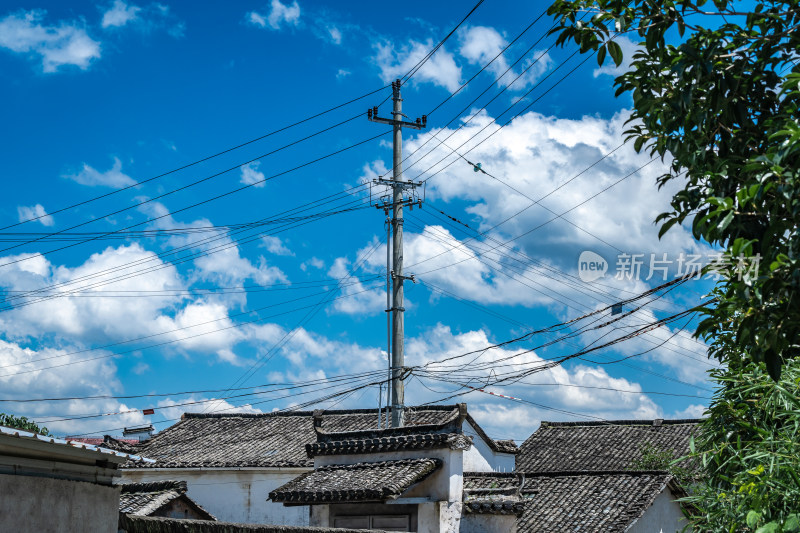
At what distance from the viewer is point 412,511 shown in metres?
17.4

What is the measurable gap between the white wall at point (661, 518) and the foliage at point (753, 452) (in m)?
10.3

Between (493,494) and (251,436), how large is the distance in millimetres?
16232

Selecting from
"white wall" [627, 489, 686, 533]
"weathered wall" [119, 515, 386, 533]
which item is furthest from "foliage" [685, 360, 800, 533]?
"white wall" [627, 489, 686, 533]

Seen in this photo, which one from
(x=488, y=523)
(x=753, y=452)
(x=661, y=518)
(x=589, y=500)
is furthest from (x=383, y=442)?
(x=753, y=452)

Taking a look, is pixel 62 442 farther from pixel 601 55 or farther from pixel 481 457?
pixel 481 457

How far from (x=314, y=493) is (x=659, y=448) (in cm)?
1946

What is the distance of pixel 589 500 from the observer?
19719 millimetres

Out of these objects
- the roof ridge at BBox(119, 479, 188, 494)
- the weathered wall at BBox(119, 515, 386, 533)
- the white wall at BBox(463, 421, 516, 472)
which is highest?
the white wall at BBox(463, 421, 516, 472)

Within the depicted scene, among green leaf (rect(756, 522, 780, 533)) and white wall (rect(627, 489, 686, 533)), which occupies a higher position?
white wall (rect(627, 489, 686, 533))

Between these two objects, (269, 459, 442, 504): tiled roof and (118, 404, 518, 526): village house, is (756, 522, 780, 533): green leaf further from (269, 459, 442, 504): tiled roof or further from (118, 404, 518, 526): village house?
(118, 404, 518, 526): village house

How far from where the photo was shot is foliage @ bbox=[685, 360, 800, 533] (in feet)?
20.6

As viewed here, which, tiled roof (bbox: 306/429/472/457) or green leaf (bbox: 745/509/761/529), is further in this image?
tiled roof (bbox: 306/429/472/457)

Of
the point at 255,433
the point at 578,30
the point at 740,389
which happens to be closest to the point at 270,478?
the point at 255,433

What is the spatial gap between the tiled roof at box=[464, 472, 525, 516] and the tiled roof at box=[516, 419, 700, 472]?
13.4m
